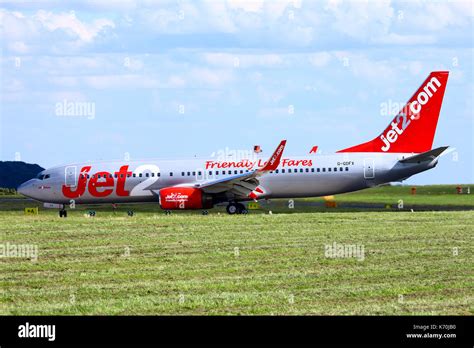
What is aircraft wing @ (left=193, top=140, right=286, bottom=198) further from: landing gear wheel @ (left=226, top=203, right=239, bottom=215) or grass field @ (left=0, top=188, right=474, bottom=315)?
grass field @ (left=0, top=188, right=474, bottom=315)

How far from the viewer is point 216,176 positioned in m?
51.0

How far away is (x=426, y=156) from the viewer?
4975 centimetres

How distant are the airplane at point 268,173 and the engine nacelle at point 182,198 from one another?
0.05m

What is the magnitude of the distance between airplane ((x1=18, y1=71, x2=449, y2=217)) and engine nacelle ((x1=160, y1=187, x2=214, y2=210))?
0.05 meters

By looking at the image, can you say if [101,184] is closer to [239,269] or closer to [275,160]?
[275,160]

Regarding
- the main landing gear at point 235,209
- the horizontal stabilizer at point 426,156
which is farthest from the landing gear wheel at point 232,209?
the horizontal stabilizer at point 426,156

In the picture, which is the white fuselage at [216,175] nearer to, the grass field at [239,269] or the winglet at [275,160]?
the winglet at [275,160]

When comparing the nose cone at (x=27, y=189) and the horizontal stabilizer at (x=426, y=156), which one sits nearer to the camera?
the horizontal stabilizer at (x=426, y=156)

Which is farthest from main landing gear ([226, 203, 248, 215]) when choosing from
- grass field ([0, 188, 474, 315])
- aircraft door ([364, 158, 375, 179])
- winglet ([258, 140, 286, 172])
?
grass field ([0, 188, 474, 315])

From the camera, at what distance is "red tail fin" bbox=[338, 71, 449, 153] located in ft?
169

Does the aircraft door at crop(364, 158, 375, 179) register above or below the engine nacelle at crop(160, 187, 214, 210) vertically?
above

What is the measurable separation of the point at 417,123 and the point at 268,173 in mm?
8824

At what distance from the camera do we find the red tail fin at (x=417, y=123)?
5144 centimetres

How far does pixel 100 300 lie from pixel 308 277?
551cm
